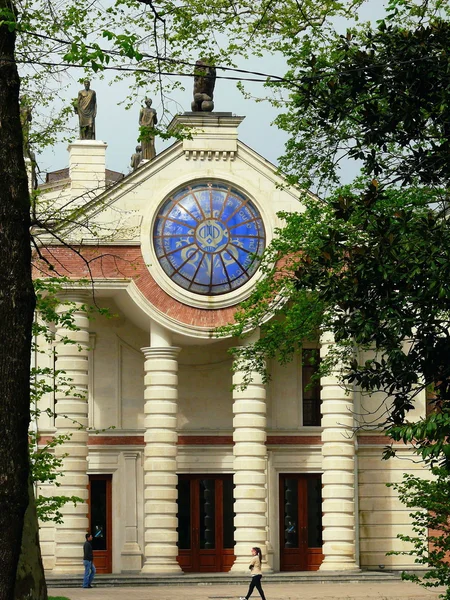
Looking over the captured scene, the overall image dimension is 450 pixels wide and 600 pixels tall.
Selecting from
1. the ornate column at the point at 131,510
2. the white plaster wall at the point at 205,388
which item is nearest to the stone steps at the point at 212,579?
the ornate column at the point at 131,510

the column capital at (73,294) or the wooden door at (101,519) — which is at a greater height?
the column capital at (73,294)

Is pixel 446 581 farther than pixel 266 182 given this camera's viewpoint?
No

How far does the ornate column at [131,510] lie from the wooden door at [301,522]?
14.9ft

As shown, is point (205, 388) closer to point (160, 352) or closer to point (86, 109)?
point (160, 352)

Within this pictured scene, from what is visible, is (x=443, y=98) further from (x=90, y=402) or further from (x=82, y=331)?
(x=90, y=402)

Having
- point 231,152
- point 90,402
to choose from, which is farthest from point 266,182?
point 90,402

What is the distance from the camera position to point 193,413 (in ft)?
158

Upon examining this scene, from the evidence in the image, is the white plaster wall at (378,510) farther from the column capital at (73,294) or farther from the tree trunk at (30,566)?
the tree trunk at (30,566)

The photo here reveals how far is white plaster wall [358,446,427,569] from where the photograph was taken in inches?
1874

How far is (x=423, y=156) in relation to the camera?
20.1m

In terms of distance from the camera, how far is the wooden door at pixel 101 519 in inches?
1849

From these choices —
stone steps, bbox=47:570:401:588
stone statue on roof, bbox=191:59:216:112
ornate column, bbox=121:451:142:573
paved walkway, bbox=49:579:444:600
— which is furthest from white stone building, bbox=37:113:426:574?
paved walkway, bbox=49:579:444:600

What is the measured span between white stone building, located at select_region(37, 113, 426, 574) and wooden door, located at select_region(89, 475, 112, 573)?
4cm

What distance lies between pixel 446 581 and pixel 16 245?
10.9 m
